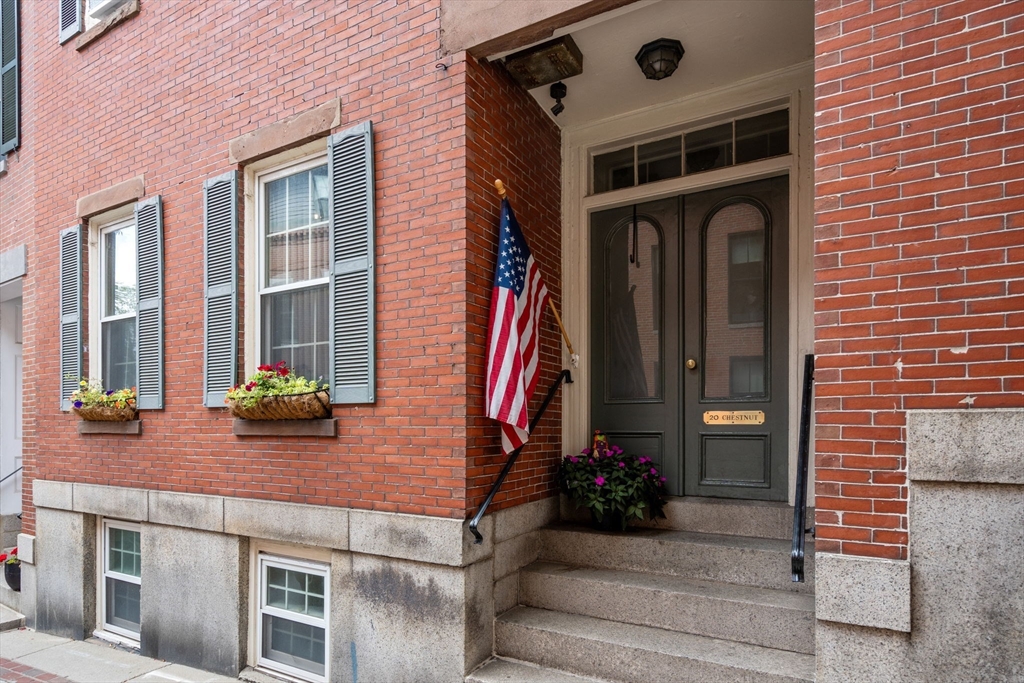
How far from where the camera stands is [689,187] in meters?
5.12

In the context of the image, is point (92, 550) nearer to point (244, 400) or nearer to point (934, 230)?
point (244, 400)

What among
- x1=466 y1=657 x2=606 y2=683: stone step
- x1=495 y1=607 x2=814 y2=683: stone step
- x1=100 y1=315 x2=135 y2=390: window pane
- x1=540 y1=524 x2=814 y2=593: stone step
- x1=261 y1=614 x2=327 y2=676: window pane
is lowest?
x1=261 y1=614 x2=327 y2=676: window pane

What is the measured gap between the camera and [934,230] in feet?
9.68

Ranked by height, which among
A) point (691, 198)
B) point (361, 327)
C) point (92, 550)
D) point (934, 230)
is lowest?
point (92, 550)

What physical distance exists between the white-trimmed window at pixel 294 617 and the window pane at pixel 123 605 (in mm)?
1847

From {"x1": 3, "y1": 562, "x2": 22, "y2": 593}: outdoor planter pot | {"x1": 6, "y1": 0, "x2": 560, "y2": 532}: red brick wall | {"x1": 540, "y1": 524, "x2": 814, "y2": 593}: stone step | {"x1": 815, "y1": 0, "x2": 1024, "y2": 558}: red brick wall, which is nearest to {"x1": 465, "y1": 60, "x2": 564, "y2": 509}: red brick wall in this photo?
{"x1": 6, "y1": 0, "x2": 560, "y2": 532}: red brick wall

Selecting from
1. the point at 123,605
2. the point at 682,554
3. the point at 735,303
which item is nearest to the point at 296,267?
the point at 735,303

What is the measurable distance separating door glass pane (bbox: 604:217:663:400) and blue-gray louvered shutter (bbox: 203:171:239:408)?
3.07m

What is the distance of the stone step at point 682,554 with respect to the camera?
409 cm

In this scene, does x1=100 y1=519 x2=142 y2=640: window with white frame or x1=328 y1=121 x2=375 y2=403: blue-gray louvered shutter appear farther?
x1=100 y1=519 x2=142 y2=640: window with white frame

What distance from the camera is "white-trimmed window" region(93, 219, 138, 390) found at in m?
6.30

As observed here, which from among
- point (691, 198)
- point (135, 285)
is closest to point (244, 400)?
point (135, 285)

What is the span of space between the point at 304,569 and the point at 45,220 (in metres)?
5.10

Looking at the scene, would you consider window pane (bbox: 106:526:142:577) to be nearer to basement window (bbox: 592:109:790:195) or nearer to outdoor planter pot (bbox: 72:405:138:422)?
outdoor planter pot (bbox: 72:405:138:422)
